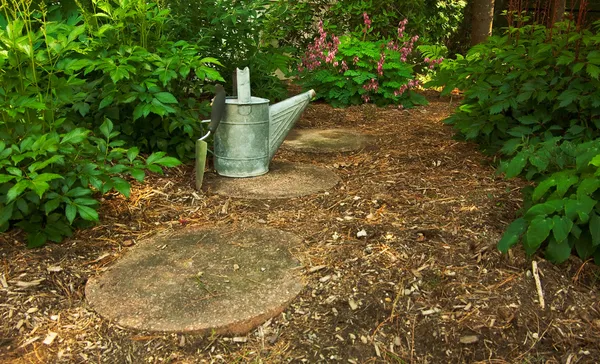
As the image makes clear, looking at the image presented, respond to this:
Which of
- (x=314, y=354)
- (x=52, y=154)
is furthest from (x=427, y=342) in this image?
(x=52, y=154)

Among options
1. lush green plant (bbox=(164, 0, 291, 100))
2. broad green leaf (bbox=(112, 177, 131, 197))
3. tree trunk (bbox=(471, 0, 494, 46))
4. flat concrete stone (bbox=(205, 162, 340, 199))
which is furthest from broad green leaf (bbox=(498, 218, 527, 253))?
tree trunk (bbox=(471, 0, 494, 46))

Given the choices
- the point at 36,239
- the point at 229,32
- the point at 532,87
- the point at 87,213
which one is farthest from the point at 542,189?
the point at 229,32

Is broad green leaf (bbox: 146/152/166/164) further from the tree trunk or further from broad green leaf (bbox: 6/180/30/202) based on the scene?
the tree trunk

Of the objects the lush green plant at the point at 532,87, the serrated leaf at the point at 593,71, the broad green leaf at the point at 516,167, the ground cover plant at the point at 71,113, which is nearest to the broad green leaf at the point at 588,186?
the broad green leaf at the point at 516,167

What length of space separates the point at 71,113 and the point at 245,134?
0.97 meters

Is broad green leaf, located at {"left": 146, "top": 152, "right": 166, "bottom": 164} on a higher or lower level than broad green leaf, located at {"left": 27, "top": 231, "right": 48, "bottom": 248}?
higher

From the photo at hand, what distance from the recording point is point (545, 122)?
10.2ft

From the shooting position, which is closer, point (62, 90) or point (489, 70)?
point (62, 90)

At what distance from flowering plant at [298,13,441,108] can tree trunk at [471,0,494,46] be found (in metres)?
1.14

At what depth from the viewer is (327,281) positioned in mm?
2061

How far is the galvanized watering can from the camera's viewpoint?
3.08 m

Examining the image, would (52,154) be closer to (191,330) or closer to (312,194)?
(191,330)

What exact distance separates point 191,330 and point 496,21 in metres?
7.00

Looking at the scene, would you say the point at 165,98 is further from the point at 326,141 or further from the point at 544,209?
the point at 544,209
